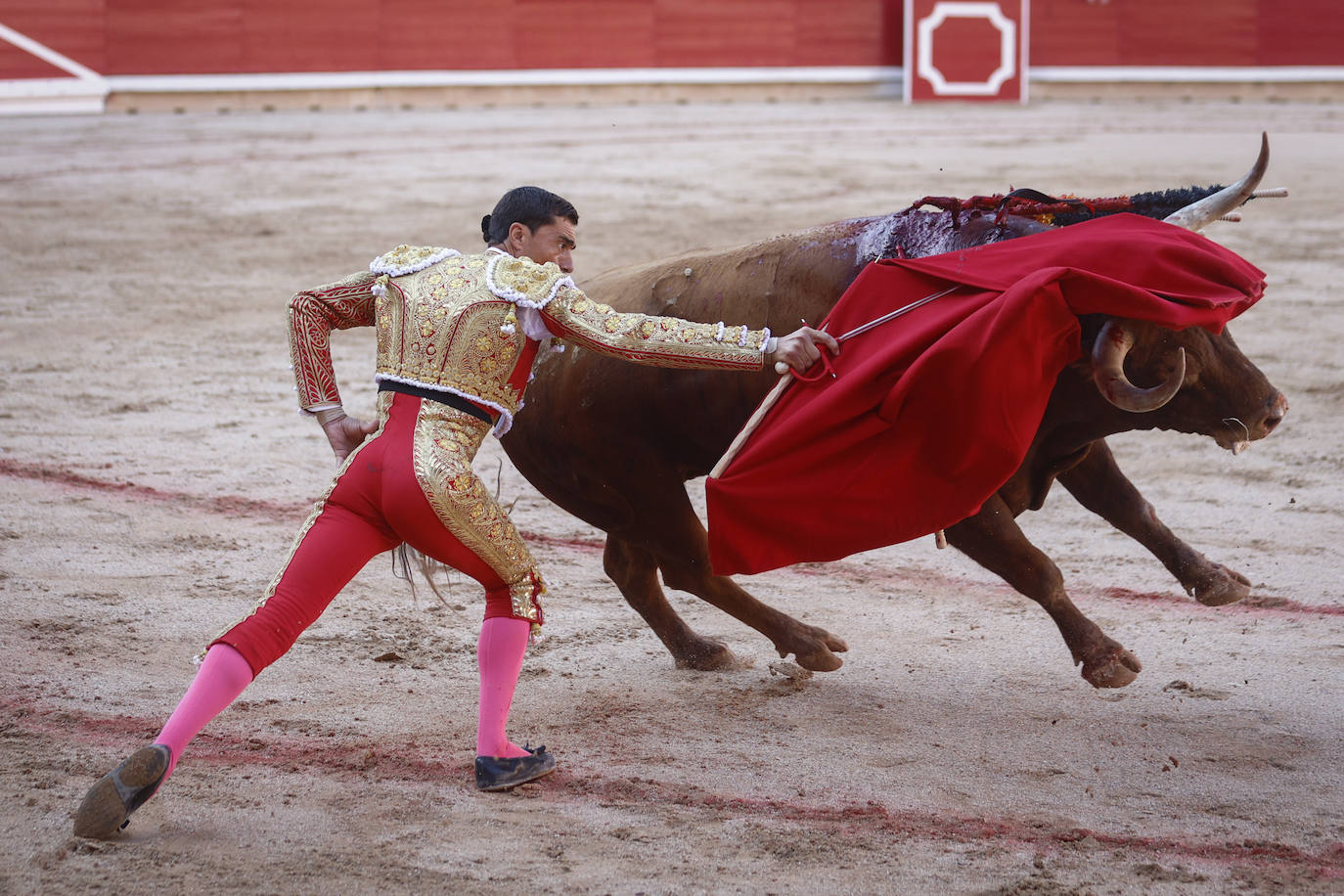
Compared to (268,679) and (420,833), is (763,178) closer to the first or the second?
(268,679)

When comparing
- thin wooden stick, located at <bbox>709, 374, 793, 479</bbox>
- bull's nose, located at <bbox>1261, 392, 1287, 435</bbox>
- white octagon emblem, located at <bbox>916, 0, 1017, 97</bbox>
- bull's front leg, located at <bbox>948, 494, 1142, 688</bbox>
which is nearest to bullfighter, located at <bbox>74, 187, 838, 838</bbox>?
thin wooden stick, located at <bbox>709, 374, 793, 479</bbox>

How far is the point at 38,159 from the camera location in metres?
9.59

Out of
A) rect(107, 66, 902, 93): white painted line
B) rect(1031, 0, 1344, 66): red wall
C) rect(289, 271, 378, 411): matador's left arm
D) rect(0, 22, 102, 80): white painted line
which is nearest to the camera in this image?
rect(289, 271, 378, 411): matador's left arm

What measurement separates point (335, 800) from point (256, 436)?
264 cm

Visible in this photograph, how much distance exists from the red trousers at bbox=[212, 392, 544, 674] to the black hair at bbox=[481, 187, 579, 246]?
31 centimetres

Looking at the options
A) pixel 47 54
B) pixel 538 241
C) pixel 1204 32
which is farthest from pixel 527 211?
pixel 1204 32

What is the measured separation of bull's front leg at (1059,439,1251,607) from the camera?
9.44ft

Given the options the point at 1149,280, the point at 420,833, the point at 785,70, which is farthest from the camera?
the point at 785,70

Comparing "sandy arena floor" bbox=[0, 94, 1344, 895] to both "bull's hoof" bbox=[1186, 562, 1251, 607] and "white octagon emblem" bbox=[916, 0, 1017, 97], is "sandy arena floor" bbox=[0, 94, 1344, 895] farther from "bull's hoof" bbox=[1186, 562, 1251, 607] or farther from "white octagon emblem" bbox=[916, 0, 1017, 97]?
"white octagon emblem" bbox=[916, 0, 1017, 97]

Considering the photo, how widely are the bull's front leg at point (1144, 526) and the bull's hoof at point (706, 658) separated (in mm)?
784

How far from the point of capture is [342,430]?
7.88 feet

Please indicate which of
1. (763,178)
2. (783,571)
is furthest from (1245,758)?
(763,178)

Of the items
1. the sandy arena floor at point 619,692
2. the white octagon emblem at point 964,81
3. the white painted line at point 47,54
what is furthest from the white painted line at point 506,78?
the sandy arena floor at point 619,692

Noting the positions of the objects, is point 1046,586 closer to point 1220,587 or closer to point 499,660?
point 1220,587
